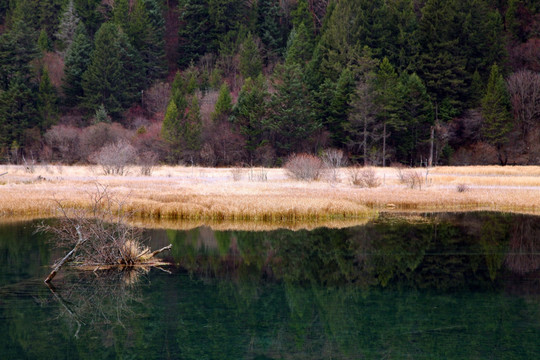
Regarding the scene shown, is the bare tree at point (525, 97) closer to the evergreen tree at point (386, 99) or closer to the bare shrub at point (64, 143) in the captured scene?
the evergreen tree at point (386, 99)

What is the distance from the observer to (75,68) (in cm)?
6738

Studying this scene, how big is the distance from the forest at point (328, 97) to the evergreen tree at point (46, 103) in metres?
0.15

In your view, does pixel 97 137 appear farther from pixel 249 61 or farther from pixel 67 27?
pixel 67 27

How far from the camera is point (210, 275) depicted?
578 inches

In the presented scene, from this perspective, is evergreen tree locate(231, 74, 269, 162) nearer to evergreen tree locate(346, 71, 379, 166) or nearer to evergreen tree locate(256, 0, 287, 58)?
evergreen tree locate(346, 71, 379, 166)

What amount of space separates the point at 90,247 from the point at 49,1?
248 ft

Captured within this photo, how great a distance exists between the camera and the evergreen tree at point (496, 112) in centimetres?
5353

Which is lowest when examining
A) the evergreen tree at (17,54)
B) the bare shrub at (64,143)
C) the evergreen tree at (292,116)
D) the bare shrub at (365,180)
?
the bare shrub at (365,180)

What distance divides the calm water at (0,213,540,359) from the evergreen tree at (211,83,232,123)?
4044cm

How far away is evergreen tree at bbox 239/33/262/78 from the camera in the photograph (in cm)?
6769

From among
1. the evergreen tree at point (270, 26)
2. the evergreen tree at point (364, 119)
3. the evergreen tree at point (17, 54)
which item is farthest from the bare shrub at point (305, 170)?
the evergreen tree at point (270, 26)

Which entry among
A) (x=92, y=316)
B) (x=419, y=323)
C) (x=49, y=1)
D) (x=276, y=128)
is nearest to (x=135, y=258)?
(x=92, y=316)

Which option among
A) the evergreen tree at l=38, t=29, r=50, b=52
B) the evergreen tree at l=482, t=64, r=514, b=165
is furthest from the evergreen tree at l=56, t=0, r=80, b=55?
the evergreen tree at l=482, t=64, r=514, b=165

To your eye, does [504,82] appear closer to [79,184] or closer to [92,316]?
[79,184]
